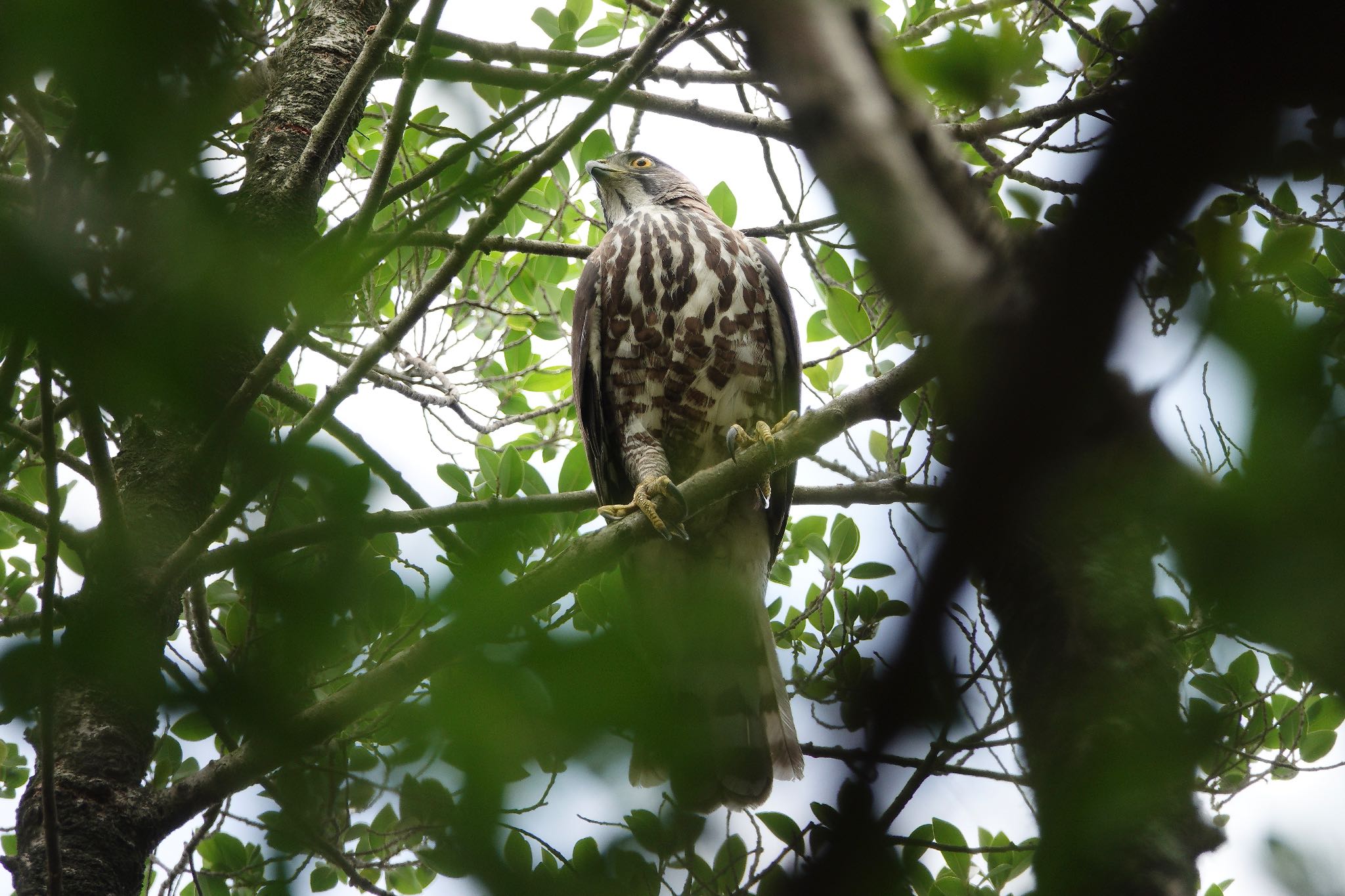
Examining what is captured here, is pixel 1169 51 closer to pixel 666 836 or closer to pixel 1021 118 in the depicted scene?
pixel 666 836

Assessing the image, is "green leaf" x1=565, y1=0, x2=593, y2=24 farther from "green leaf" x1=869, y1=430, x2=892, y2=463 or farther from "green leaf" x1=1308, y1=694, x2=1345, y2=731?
"green leaf" x1=1308, y1=694, x2=1345, y2=731

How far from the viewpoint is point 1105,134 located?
0.47 m

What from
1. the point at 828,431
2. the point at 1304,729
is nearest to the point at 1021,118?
the point at 828,431

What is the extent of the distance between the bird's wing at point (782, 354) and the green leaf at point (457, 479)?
1.29 meters

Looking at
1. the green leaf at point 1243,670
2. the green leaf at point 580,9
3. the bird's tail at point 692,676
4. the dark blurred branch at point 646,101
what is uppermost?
the green leaf at point 580,9

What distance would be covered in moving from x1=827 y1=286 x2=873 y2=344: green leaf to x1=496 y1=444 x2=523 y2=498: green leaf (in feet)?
4.62

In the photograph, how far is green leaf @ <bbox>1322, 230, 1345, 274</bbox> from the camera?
8.73ft

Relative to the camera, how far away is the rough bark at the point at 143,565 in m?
0.70

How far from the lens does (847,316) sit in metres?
3.99

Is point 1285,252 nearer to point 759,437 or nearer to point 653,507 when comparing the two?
point 653,507

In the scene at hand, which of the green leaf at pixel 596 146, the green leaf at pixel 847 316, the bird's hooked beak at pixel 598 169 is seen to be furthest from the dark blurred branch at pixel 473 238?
the bird's hooked beak at pixel 598 169

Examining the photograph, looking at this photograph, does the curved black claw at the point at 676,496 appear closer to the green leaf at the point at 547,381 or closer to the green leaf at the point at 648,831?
the green leaf at the point at 547,381

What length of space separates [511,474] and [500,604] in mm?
2802

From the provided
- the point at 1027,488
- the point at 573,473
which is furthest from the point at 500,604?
the point at 573,473
